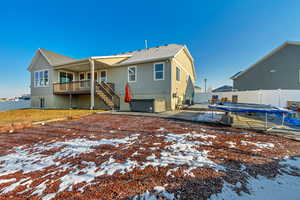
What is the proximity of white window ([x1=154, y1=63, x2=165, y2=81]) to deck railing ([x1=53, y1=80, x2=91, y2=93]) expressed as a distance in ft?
21.7

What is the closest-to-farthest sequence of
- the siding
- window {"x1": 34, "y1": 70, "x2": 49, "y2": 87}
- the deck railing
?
1. the siding
2. the deck railing
3. window {"x1": 34, "y1": 70, "x2": 49, "y2": 87}

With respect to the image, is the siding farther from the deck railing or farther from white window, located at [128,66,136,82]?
the deck railing

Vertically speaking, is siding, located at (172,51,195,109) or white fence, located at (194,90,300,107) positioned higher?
siding, located at (172,51,195,109)

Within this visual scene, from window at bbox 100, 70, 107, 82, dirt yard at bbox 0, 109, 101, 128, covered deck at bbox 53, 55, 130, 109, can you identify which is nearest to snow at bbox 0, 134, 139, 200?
dirt yard at bbox 0, 109, 101, 128

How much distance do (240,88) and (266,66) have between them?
186 inches

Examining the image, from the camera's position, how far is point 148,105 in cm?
898

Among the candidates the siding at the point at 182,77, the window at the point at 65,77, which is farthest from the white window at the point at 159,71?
the window at the point at 65,77

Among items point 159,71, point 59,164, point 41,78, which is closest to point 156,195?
point 59,164

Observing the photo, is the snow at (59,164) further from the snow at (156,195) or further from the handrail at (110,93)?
the handrail at (110,93)

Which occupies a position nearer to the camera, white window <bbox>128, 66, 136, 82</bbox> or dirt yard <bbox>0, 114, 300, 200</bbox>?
dirt yard <bbox>0, 114, 300, 200</bbox>

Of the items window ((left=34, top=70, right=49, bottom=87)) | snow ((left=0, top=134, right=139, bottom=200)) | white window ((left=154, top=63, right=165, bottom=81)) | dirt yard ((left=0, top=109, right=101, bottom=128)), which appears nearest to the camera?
snow ((left=0, top=134, right=139, bottom=200))

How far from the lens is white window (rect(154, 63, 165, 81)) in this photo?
33.0 feet

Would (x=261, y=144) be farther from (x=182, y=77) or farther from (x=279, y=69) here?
(x=279, y=69)

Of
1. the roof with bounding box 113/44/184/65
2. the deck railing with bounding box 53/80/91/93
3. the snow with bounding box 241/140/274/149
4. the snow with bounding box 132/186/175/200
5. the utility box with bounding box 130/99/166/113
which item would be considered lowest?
the snow with bounding box 132/186/175/200
